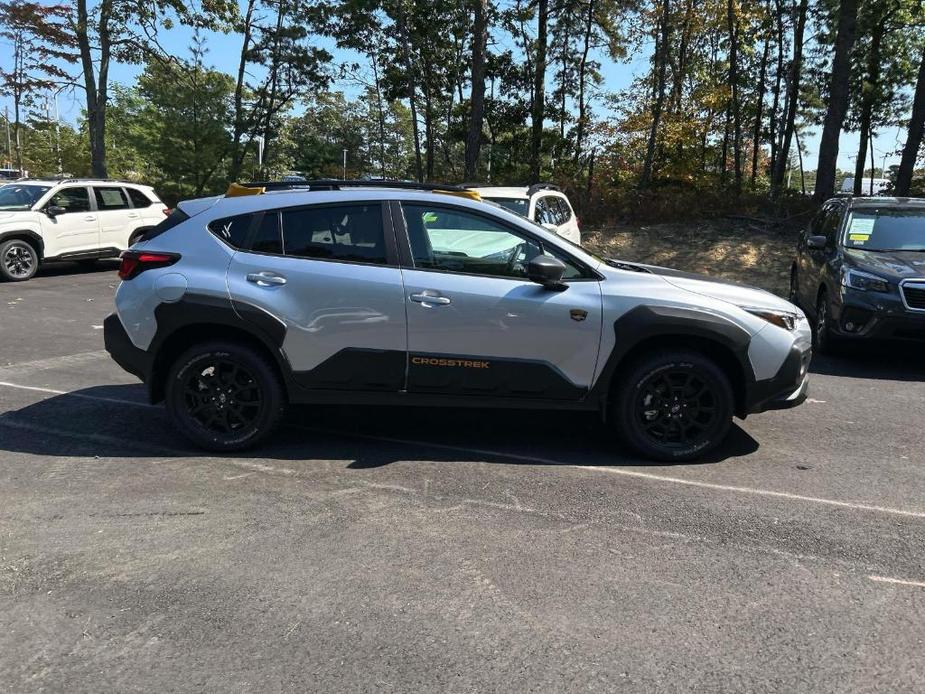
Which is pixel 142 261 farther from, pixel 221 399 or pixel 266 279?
pixel 221 399

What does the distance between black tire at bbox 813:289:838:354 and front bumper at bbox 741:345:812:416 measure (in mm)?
3770

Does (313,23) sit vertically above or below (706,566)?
above

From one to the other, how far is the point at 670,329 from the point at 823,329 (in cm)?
480

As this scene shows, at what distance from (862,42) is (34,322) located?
30564 mm

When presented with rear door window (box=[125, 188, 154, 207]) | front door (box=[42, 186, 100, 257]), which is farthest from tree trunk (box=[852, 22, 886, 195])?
front door (box=[42, 186, 100, 257])

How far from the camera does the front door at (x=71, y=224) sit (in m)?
13.6

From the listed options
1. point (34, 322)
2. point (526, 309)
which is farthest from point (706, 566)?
point (34, 322)

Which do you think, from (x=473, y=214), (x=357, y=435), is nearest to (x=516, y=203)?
(x=473, y=214)

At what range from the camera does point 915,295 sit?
24.4ft

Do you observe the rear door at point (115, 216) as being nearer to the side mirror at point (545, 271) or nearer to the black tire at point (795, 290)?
the black tire at point (795, 290)

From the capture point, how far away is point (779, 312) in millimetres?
4898

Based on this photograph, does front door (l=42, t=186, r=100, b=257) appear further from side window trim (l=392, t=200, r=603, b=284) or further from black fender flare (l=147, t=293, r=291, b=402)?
side window trim (l=392, t=200, r=603, b=284)

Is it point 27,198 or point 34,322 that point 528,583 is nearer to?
point 34,322

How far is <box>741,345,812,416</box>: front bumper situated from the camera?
481cm
